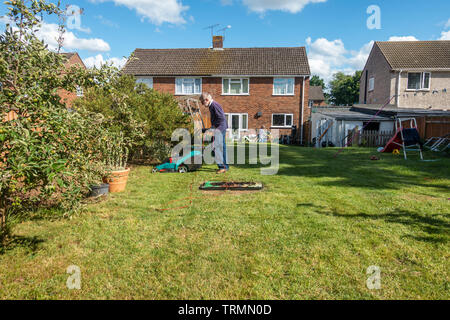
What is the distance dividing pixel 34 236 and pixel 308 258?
11.5 ft

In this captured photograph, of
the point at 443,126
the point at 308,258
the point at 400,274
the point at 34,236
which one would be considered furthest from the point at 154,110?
the point at 443,126

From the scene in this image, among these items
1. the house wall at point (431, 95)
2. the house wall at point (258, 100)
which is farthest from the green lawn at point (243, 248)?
the house wall at point (431, 95)

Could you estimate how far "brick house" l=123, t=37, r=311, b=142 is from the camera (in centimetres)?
2502

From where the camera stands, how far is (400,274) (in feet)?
9.53

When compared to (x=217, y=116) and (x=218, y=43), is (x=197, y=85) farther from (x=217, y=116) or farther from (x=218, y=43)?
(x=217, y=116)

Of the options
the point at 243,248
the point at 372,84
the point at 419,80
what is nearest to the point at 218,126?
the point at 243,248

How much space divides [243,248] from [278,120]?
2288 centimetres

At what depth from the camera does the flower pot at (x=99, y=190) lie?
19.0 feet

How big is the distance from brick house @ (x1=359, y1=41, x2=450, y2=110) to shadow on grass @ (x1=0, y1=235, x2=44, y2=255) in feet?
91.6

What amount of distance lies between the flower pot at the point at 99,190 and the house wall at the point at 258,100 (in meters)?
20.4

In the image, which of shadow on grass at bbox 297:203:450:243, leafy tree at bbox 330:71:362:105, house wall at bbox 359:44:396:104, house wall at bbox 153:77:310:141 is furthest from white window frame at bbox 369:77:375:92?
leafy tree at bbox 330:71:362:105

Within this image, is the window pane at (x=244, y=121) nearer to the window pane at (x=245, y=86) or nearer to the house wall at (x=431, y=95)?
the window pane at (x=245, y=86)

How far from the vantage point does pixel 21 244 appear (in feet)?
11.8
